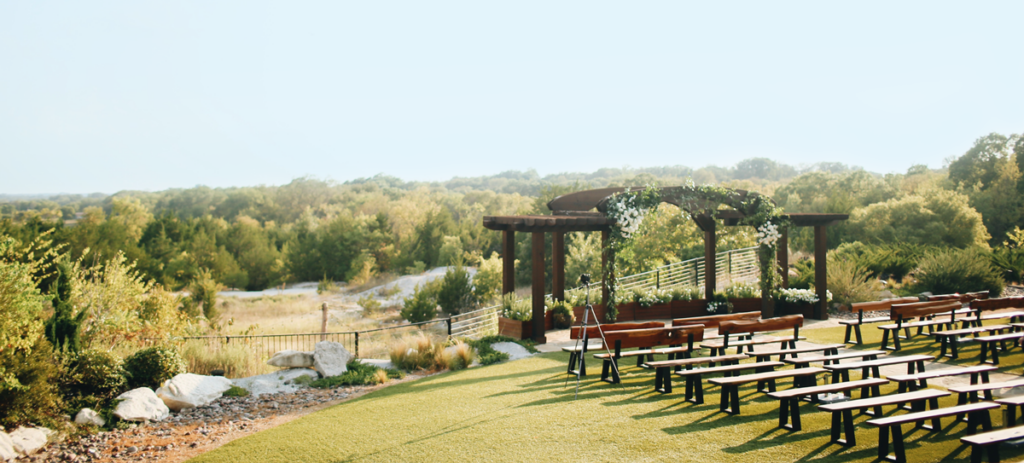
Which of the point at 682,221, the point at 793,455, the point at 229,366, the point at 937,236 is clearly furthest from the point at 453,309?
the point at 937,236

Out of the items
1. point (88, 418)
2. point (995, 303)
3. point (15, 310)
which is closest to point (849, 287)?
point (995, 303)

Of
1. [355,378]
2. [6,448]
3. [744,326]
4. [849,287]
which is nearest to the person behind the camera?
[6,448]

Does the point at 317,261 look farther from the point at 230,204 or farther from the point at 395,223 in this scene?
the point at 230,204

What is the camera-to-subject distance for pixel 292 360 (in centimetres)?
816

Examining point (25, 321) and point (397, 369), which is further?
point (397, 369)

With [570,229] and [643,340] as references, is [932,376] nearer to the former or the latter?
[643,340]

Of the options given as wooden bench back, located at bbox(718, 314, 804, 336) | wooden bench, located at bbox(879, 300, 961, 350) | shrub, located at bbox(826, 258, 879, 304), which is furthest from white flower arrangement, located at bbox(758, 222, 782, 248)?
wooden bench back, located at bbox(718, 314, 804, 336)

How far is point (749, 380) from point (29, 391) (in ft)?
22.7

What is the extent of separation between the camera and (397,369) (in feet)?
26.5

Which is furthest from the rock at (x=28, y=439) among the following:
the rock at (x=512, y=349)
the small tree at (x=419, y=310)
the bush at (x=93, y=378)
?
the small tree at (x=419, y=310)

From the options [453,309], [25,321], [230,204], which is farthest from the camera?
[230,204]

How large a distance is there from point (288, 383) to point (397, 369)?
1487 millimetres

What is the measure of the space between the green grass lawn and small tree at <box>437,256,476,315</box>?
13265mm

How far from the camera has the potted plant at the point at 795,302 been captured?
1089cm
